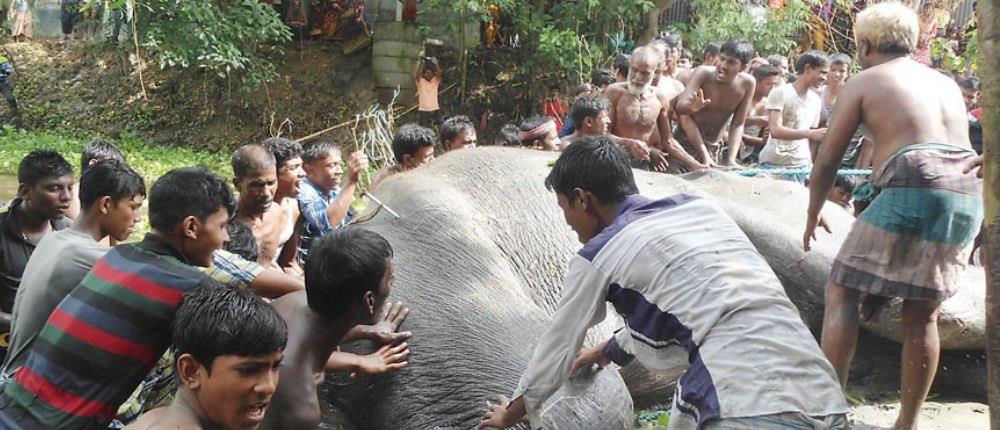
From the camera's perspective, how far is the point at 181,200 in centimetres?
244

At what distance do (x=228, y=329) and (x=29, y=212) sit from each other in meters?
1.81

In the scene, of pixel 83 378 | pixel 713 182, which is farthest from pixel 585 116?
pixel 83 378

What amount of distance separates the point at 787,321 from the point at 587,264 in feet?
1.76

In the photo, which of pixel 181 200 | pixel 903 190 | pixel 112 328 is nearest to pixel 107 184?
pixel 181 200

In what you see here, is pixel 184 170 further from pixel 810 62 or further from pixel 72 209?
pixel 810 62

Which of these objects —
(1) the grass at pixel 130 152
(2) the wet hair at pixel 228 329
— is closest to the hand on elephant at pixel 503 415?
(2) the wet hair at pixel 228 329

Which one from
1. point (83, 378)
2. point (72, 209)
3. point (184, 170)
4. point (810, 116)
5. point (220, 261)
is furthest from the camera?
point (810, 116)

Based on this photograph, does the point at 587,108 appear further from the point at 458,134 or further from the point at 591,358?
the point at 591,358

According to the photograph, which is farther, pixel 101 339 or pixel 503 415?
pixel 503 415

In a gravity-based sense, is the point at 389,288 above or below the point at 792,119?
above

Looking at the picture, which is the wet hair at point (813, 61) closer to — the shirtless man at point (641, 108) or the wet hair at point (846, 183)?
the wet hair at point (846, 183)

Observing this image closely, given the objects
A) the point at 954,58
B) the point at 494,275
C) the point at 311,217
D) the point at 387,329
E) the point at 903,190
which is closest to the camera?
the point at 387,329

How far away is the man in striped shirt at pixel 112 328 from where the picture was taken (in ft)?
7.70

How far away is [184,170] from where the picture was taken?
8.33 ft
